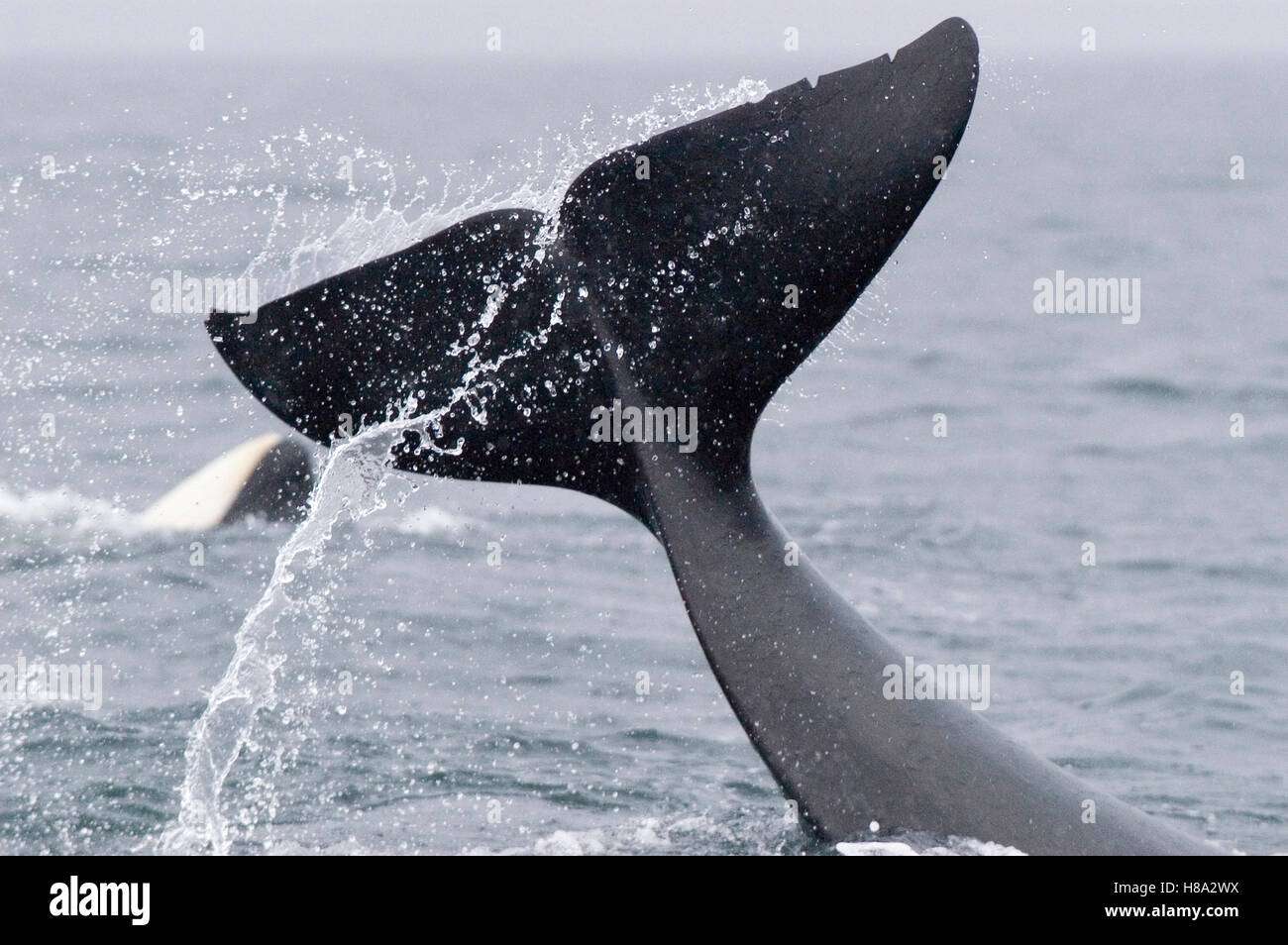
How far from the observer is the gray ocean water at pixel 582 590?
7.73m

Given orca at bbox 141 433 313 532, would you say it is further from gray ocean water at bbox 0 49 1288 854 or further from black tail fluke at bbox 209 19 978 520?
black tail fluke at bbox 209 19 978 520

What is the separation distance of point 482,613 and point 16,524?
171 inches

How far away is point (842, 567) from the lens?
13859 millimetres

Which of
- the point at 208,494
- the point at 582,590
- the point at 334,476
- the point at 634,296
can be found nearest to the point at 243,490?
the point at 208,494

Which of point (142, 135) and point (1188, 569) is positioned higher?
point (142, 135)

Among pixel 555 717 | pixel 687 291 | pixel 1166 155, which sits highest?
pixel 1166 155

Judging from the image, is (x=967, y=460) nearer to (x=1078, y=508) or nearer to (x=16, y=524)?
(x=1078, y=508)

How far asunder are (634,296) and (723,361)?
1.29 ft

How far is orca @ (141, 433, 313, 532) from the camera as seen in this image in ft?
47.9

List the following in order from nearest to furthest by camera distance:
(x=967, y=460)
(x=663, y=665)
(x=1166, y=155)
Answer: (x=663, y=665) < (x=967, y=460) < (x=1166, y=155)

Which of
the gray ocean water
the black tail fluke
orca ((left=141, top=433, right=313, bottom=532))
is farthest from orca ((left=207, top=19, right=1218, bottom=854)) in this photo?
orca ((left=141, top=433, right=313, bottom=532))

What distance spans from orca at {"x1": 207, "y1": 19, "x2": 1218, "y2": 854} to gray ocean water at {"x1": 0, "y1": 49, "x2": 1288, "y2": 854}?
0.89 feet

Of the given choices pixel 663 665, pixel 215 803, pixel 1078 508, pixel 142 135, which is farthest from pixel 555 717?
pixel 142 135

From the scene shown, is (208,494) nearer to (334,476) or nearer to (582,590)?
(582,590)
